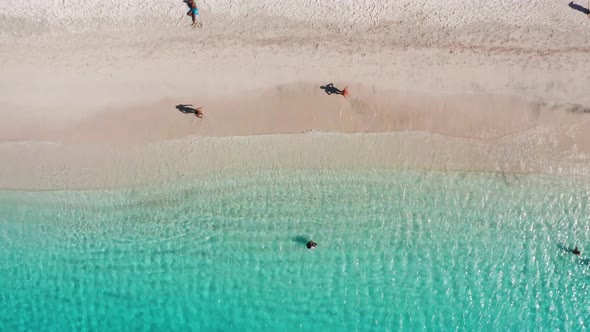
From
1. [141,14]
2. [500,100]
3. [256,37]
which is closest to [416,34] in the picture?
[500,100]

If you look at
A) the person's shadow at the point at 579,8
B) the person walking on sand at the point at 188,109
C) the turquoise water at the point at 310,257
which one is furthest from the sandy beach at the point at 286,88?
the turquoise water at the point at 310,257

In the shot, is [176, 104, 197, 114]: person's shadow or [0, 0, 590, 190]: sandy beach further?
[176, 104, 197, 114]: person's shadow

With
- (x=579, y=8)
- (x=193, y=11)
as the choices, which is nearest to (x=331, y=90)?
(x=193, y=11)

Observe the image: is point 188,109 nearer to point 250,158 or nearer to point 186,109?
point 186,109

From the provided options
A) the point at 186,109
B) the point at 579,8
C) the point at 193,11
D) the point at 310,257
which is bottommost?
the point at 310,257

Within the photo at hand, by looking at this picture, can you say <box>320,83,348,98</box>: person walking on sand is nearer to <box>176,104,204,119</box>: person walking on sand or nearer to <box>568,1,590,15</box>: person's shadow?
<box>176,104,204,119</box>: person walking on sand

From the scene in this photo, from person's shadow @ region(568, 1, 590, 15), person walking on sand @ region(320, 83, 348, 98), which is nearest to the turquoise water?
person walking on sand @ region(320, 83, 348, 98)
